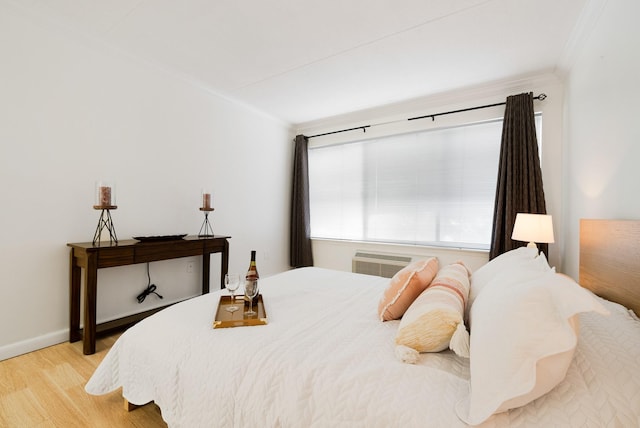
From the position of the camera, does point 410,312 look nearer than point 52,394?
Yes

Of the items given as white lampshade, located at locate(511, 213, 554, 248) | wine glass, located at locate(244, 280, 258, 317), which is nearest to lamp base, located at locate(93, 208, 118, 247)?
wine glass, located at locate(244, 280, 258, 317)

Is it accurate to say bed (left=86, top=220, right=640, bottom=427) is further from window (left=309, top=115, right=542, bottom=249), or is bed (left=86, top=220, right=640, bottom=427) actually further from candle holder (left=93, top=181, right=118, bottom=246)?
window (left=309, top=115, right=542, bottom=249)

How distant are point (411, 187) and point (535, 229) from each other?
1.54m

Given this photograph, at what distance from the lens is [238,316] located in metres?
1.43

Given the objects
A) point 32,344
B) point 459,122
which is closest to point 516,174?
point 459,122

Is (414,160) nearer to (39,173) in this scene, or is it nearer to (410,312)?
(410,312)

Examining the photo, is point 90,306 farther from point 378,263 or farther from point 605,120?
point 605,120

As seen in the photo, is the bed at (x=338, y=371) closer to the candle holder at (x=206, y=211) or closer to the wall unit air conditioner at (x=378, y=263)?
the candle holder at (x=206, y=211)

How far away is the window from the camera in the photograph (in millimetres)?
3289

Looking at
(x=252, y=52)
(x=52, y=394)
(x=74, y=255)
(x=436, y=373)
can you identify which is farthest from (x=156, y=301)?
(x=436, y=373)

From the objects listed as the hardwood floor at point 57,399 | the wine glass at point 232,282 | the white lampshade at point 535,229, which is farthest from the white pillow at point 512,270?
the hardwood floor at point 57,399

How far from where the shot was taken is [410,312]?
1207mm

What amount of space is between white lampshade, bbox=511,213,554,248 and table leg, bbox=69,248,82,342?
12.3 feet

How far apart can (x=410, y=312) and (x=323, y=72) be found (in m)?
2.57
